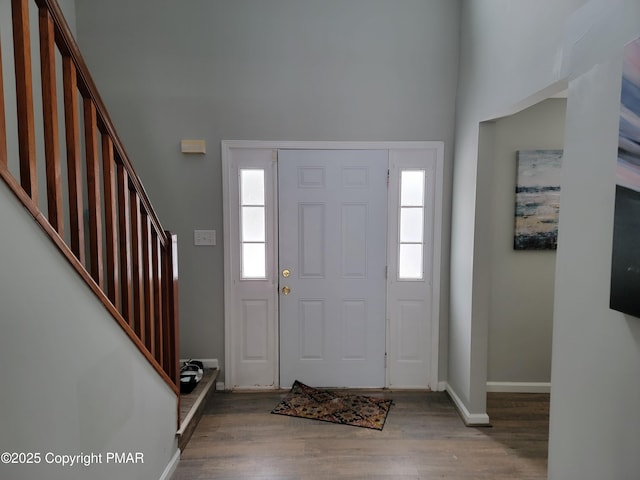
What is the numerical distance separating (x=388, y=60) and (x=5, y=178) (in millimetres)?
2720

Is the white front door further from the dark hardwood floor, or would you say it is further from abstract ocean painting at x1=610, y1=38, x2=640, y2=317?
abstract ocean painting at x1=610, y1=38, x2=640, y2=317

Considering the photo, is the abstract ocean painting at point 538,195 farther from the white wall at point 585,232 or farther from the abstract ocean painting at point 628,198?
the abstract ocean painting at point 628,198

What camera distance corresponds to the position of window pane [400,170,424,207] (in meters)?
3.05

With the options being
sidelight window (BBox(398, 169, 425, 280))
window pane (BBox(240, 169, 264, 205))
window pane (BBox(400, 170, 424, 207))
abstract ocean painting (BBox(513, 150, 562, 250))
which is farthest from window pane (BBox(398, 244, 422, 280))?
window pane (BBox(240, 169, 264, 205))

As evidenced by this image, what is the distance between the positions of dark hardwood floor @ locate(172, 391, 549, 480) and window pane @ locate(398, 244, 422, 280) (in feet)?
3.37

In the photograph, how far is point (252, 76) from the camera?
9.63 ft

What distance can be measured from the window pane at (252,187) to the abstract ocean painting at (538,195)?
210cm

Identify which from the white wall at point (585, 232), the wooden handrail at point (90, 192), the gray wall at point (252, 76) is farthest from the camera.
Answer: the gray wall at point (252, 76)

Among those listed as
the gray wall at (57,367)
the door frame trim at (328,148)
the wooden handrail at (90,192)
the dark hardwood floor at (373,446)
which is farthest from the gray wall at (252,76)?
the gray wall at (57,367)

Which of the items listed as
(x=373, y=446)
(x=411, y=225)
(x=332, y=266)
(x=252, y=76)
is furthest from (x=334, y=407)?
(x=252, y=76)

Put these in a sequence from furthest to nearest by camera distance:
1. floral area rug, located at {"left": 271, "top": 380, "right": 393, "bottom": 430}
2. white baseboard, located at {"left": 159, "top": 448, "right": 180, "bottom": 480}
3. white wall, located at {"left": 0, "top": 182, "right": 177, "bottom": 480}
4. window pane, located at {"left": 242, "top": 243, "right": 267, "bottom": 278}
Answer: window pane, located at {"left": 242, "top": 243, "right": 267, "bottom": 278} → floral area rug, located at {"left": 271, "top": 380, "right": 393, "bottom": 430} → white baseboard, located at {"left": 159, "top": 448, "right": 180, "bottom": 480} → white wall, located at {"left": 0, "top": 182, "right": 177, "bottom": 480}

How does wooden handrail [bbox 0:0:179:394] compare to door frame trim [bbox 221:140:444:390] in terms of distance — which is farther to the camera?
door frame trim [bbox 221:140:444:390]

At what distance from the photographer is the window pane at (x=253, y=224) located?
306 centimetres

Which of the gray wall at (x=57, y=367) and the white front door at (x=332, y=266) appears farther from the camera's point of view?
the white front door at (x=332, y=266)
